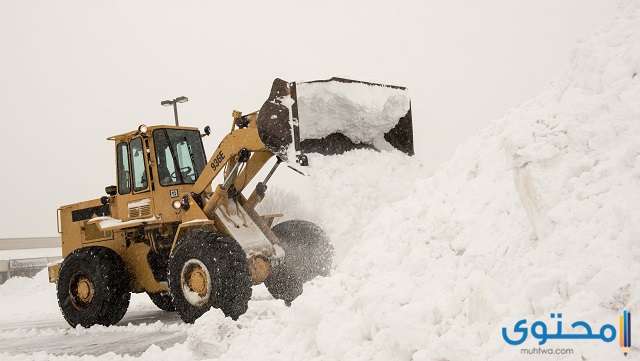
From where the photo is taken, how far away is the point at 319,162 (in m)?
7.71

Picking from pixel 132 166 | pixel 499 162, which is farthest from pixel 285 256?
pixel 499 162

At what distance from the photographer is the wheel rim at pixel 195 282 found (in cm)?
742

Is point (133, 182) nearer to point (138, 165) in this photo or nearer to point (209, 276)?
point (138, 165)

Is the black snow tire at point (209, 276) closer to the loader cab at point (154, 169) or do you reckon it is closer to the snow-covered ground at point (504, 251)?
the snow-covered ground at point (504, 251)

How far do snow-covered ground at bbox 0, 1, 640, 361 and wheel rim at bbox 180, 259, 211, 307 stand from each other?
137 cm

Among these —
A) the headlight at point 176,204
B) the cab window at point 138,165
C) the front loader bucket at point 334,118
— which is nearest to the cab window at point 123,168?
the cab window at point 138,165

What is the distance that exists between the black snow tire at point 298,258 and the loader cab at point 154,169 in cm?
167

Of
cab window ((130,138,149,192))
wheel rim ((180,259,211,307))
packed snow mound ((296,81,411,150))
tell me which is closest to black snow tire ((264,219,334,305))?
wheel rim ((180,259,211,307))

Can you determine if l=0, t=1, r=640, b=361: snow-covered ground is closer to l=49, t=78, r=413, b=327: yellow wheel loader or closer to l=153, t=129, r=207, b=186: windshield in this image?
l=49, t=78, r=413, b=327: yellow wheel loader

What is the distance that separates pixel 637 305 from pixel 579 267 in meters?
0.39

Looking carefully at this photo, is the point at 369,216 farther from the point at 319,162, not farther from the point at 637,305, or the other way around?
the point at 637,305

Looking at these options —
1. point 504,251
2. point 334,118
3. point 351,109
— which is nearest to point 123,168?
point 334,118

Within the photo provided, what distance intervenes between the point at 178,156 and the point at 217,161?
1.00m

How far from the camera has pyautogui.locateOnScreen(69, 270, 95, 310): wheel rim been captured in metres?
8.97
